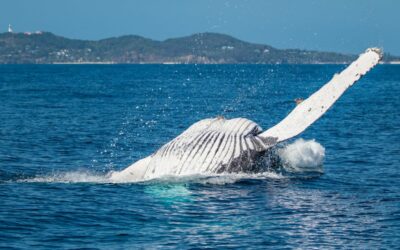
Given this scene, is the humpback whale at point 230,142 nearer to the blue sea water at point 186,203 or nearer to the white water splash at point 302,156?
the blue sea water at point 186,203

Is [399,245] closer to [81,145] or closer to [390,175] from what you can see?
[390,175]

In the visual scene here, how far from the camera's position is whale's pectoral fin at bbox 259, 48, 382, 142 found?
23.0 meters

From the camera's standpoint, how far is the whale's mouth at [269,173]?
22547 millimetres

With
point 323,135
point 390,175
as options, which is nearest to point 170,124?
point 323,135

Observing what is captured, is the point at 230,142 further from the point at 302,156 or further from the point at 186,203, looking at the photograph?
the point at 302,156

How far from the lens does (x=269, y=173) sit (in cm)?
2417

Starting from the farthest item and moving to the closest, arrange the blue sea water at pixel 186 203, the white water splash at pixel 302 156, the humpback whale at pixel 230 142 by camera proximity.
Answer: the white water splash at pixel 302 156 < the humpback whale at pixel 230 142 < the blue sea water at pixel 186 203

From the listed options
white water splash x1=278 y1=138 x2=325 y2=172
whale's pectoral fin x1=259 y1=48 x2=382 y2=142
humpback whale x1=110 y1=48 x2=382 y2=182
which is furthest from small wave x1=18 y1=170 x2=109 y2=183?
white water splash x1=278 y1=138 x2=325 y2=172

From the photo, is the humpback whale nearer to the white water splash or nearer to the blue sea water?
the blue sea water

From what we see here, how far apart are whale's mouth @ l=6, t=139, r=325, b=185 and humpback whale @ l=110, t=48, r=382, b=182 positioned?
0.19 metres

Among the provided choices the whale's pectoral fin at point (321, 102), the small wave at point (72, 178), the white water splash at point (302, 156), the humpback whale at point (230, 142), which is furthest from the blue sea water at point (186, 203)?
the whale's pectoral fin at point (321, 102)

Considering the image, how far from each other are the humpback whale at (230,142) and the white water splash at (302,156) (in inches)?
118

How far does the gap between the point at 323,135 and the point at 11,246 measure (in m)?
24.9

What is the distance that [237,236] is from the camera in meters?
17.2
